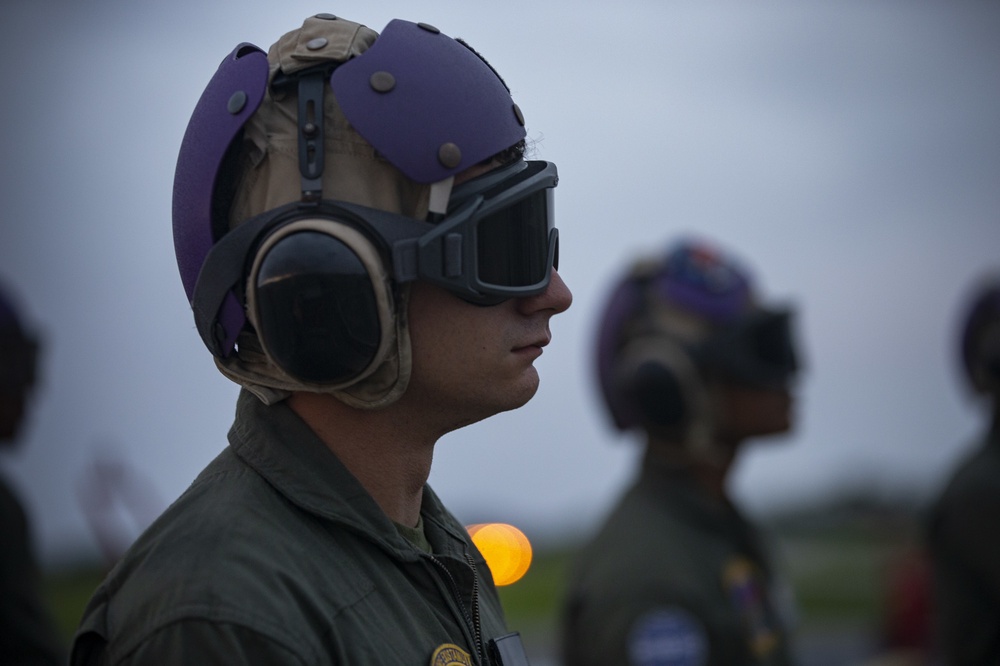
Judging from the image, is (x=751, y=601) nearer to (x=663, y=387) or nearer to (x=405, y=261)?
(x=663, y=387)

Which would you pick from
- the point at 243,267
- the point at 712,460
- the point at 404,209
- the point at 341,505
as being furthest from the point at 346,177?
the point at 712,460

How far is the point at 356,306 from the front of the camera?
6.34 feet

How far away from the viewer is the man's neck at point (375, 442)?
2092mm

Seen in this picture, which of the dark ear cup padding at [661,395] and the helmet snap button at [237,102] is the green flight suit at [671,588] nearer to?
the dark ear cup padding at [661,395]

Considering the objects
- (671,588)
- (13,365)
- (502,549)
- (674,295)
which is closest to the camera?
(502,549)

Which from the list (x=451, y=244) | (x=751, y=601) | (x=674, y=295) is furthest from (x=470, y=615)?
(x=674, y=295)

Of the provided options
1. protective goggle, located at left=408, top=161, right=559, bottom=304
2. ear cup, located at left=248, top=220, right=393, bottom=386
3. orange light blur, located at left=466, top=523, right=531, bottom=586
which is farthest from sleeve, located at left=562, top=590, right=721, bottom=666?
ear cup, located at left=248, top=220, right=393, bottom=386

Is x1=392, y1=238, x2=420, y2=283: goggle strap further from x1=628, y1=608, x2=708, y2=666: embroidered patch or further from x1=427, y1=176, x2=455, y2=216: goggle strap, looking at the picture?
x1=628, y1=608, x2=708, y2=666: embroidered patch

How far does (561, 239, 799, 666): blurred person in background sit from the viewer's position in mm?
4152

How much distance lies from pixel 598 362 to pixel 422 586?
342cm

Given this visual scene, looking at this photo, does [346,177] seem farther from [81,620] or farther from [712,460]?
[712,460]

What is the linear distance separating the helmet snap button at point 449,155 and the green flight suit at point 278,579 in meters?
0.59

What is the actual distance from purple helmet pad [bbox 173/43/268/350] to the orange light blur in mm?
1031

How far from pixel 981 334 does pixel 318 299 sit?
5278 millimetres
